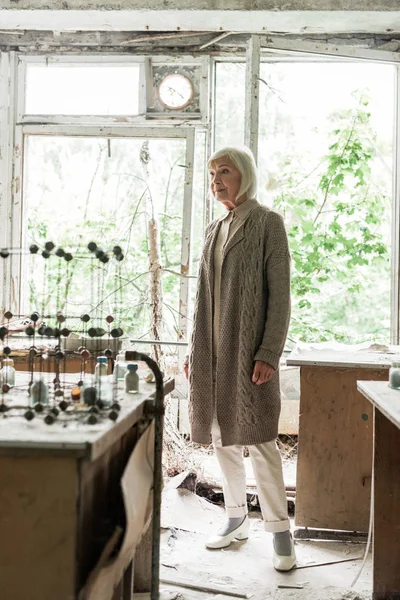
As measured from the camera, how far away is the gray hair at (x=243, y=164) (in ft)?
9.25

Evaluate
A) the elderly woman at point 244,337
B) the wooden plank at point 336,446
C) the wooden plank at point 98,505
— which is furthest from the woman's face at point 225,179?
the wooden plank at point 98,505

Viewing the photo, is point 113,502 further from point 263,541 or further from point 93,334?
point 263,541

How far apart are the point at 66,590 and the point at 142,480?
485mm

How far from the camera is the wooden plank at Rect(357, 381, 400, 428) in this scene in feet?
5.83

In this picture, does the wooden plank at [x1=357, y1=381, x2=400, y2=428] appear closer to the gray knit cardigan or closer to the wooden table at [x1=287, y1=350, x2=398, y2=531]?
the gray knit cardigan

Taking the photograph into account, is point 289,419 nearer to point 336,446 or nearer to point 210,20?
point 336,446

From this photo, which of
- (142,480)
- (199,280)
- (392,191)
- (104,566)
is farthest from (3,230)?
(104,566)

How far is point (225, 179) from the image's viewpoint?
112 inches

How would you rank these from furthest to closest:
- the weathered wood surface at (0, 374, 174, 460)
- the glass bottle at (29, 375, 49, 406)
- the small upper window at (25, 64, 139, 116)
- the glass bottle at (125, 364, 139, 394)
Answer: the small upper window at (25, 64, 139, 116)
the glass bottle at (125, 364, 139, 394)
the glass bottle at (29, 375, 49, 406)
the weathered wood surface at (0, 374, 174, 460)

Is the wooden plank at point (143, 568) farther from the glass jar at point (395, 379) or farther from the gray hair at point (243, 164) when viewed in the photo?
the gray hair at point (243, 164)

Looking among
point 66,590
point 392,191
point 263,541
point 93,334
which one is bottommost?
point 263,541

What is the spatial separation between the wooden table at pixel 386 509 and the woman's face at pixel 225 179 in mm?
1022

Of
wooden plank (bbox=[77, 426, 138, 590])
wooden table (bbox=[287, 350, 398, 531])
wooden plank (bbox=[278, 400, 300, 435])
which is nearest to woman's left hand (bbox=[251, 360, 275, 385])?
wooden table (bbox=[287, 350, 398, 531])

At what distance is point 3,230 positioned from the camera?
4238 mm
